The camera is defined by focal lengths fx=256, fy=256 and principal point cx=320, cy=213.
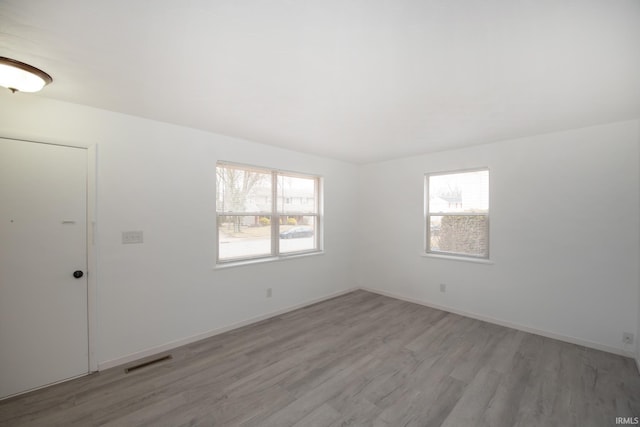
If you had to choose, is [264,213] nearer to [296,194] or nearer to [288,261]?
[296,194]

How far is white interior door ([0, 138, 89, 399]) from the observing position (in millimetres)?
2148

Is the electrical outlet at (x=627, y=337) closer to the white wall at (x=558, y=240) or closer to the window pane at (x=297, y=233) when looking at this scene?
the white wall at (x=558, y=240)

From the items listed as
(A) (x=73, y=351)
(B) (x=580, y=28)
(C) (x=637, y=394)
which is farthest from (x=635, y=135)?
(A) (x=73, y=351)

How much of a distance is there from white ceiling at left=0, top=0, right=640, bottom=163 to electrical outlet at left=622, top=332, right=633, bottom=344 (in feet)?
7.63

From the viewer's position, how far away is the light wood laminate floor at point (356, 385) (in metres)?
1.95

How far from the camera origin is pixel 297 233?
4422 mm

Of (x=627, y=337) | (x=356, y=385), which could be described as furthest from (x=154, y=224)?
(x=627, y=337)

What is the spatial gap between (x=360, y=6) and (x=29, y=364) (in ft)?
12.2

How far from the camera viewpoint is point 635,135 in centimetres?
275

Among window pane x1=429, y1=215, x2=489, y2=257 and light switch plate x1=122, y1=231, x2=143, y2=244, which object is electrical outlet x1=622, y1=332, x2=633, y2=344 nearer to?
window pane x1=429, y1=215, x2=489, y2=257

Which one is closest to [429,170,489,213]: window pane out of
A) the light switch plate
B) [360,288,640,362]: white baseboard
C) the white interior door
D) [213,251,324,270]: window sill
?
[360,288,640,362]: white baseboard

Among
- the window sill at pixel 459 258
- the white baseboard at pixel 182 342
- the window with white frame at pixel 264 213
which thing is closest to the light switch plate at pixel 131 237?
the window with white frame at pixel 264 213

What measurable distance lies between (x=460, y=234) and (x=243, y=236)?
335 cm

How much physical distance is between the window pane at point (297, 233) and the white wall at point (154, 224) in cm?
55
